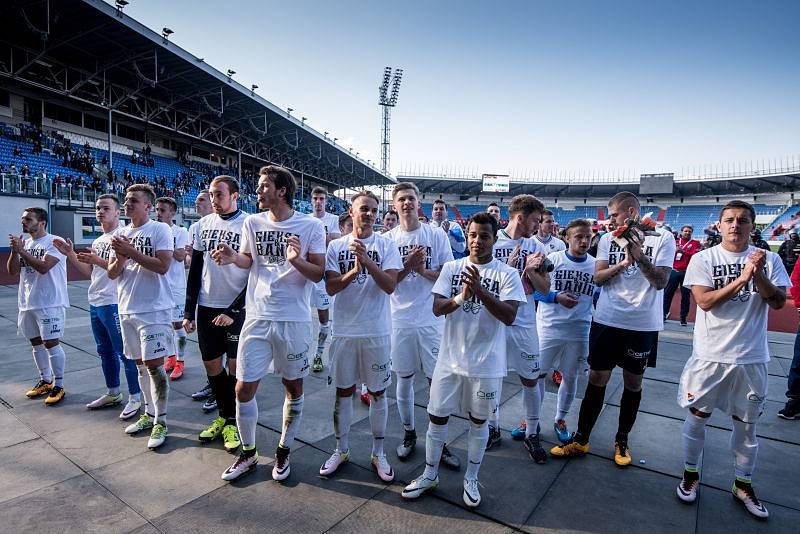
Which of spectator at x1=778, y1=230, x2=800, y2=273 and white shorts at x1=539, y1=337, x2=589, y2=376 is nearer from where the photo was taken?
white shorts at x1=539, y1=337, x2=589, y2=376

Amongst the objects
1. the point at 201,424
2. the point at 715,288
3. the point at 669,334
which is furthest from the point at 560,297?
the point at 669,334

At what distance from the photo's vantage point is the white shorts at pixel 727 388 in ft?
9.95

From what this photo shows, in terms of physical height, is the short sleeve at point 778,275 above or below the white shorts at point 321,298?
above

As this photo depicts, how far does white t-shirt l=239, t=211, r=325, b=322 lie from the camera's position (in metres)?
3.32

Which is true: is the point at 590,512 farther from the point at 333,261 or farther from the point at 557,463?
the point at 333,261

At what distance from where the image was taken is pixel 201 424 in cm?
421

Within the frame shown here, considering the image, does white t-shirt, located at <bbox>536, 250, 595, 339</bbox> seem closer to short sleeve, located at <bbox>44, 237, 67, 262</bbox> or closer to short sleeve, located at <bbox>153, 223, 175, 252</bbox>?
short sleeve, located at <bbox>153, 223, 175, 252</bbox>

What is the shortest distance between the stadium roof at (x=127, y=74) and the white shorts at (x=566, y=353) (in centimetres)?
2231

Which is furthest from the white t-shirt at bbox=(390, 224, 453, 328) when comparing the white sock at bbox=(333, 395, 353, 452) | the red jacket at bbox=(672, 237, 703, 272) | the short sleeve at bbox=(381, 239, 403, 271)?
the red jacket at bbox=(672, 237, 703, 272)

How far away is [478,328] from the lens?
3.03m

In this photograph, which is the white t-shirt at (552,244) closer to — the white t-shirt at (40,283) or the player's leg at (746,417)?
the player's leg at (746,417)

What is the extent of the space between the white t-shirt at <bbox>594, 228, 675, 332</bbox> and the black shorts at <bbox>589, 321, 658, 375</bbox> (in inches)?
2.6

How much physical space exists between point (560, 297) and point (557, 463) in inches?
57.7

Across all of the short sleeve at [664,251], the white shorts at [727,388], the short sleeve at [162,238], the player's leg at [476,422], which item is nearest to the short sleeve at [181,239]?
the short sleeve at [162,238]
